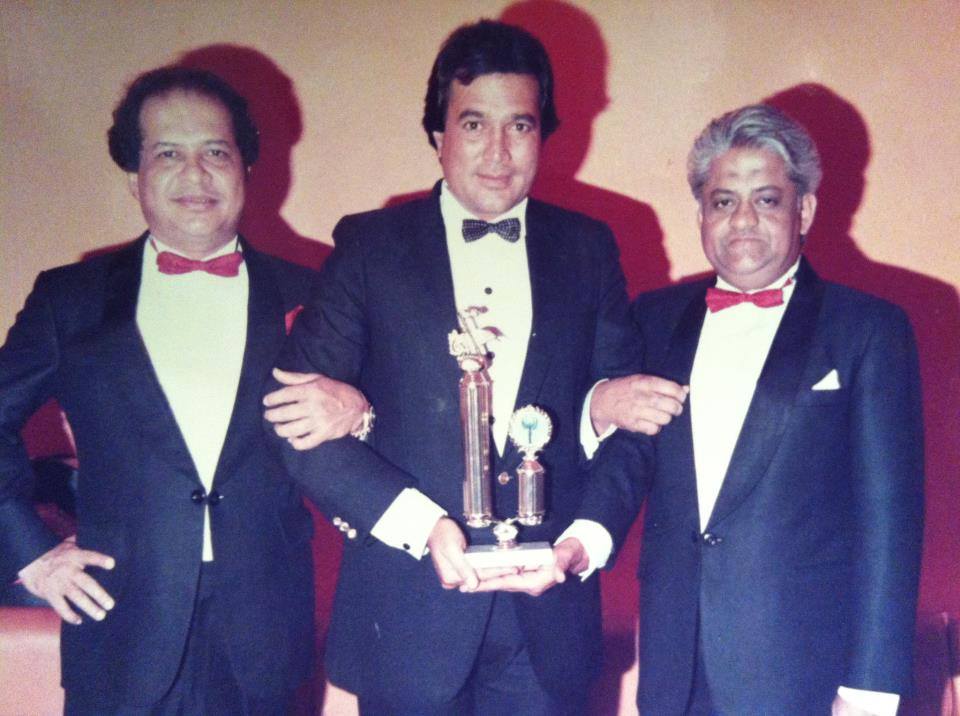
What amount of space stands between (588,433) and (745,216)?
0.67 meters

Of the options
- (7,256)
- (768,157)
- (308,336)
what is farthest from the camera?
(7,256)

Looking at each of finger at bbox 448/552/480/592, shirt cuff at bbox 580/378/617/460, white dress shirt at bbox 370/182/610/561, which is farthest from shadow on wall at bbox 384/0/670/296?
finger at bbox 448/552/480/592

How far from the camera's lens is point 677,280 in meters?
3.86

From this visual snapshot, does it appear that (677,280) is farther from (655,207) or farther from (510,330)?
(510,330)

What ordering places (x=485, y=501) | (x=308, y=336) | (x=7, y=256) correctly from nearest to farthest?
(x=485, y=501) < (x=308, y=336) < (x=7, y=256)

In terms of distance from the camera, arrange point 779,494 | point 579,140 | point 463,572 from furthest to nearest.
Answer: point 579,140
point 779,494
point 463,572

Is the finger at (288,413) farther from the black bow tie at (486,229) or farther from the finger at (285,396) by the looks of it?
the black bow tie at (486,229)

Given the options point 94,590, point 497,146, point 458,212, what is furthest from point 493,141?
point 94,590

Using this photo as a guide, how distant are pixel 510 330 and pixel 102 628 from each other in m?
1.23

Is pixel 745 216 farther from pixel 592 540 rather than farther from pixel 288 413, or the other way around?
pixel 288 413

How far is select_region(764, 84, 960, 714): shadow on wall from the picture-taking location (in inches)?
144

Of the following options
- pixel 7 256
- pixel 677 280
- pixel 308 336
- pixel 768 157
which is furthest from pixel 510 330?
pixel 7 256

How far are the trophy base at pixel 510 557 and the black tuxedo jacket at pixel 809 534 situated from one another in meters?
0.26

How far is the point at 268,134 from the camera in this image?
12.6ft
